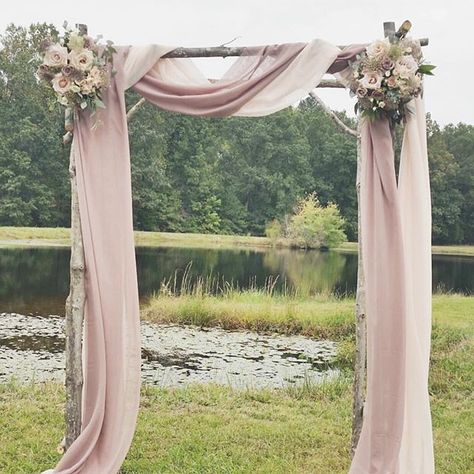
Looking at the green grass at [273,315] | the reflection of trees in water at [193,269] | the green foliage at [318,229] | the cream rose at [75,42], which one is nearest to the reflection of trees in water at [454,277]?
the reflection of trees in water at [193,269]

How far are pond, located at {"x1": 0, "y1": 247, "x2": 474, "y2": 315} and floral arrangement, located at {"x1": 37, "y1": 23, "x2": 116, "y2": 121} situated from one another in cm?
720

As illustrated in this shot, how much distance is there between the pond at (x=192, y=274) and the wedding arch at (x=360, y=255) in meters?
6.95

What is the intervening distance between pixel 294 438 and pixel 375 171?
2.18 m

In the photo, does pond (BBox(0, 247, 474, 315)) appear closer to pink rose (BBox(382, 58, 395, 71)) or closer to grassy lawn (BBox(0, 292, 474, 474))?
grassy lawn (BBox(0, 292, 474, 474))

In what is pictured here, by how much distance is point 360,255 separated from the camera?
3.89 m

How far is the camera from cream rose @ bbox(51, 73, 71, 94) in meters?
3.73

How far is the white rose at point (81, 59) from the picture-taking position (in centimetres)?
371

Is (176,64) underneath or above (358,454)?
above

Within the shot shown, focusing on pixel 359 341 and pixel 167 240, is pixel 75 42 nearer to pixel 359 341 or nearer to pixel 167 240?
pixel 359 341

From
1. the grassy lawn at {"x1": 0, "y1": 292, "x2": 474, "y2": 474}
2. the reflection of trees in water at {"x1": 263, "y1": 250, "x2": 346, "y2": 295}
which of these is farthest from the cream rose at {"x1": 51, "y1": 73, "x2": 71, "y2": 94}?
the reflection of trees in water at {"x1": 263, "y1": 250, "x2": 346, "y2": 295}

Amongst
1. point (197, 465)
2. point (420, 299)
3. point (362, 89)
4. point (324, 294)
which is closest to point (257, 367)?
point (197, 465)

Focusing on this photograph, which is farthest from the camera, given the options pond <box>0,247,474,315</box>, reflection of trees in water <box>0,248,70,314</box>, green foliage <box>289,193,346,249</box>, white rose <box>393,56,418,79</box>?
green foliage <box>289,193,346,249</box>

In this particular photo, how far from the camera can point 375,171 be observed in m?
3.72

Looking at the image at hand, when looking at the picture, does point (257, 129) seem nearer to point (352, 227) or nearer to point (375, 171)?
point (352, 227)
